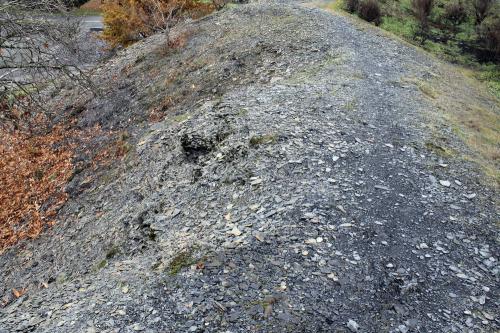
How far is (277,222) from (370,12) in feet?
63.2

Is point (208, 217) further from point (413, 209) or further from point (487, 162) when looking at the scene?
point (487, 162)

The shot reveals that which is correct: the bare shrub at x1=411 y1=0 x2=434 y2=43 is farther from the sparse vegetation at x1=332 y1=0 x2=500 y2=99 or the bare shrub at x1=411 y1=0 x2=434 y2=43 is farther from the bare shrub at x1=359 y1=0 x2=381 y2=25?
the bare shrub at x1=359 y1=0 x2=381 y2=25

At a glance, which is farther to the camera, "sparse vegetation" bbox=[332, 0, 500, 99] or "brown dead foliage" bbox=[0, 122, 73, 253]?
"sparse vegetation" bbox=[332, 0, 500, 99]

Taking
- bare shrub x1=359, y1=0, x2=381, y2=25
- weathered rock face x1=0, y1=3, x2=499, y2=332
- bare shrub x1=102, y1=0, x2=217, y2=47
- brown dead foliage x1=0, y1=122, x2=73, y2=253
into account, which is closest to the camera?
weathered rock face x1=0, y1=3, x2=499, y2=332

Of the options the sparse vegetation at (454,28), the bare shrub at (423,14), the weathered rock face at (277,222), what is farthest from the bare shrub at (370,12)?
the weathered rock face at (277,222)

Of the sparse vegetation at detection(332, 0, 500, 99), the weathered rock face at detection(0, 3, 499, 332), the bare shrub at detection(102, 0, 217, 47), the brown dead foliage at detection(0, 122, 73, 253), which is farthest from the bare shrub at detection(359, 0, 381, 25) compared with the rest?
the brown dead foliage at detection(0, 122, 73, 253)

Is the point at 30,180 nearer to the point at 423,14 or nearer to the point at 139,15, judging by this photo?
the point at 139,15

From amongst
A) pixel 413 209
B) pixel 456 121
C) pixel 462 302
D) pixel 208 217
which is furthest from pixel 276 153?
pixel 456 121

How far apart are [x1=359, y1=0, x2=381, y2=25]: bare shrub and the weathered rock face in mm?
9043

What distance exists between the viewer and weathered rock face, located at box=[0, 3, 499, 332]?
6.28 metres

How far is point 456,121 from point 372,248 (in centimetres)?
695

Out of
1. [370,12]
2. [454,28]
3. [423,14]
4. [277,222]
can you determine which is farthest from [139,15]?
[277,222]

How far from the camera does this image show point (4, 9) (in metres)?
8.45

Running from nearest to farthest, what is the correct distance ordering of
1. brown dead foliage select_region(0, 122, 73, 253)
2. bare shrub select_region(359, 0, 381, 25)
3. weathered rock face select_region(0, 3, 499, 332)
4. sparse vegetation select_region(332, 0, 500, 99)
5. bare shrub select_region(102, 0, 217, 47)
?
1. weathered rock face select_region(0, 3, 499, 332)
2. brown dead foliage select_region(0, 122, 73, 253)
3. sparse vegetation select_region(332, 0, 500, 99)
4. bare shrub select_region(102, 0, 217, 47)
5. bare shrub select_region(359, 0, 381, 25)
